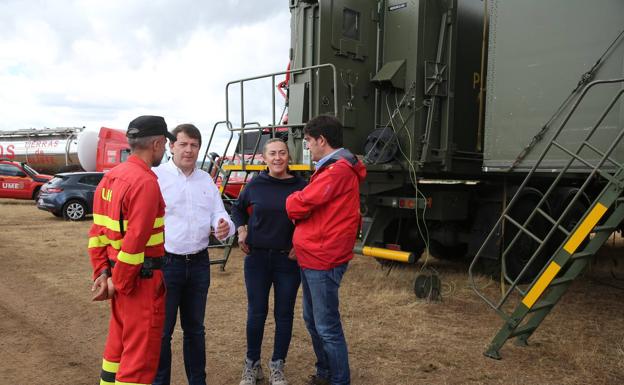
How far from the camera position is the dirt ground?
13.0 ft

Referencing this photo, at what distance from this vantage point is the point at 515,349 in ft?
14.7

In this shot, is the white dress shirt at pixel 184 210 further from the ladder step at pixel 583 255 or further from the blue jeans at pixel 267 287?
the ladder step at pixel 583 255

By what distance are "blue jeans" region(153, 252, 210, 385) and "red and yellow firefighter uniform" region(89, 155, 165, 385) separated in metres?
0.45

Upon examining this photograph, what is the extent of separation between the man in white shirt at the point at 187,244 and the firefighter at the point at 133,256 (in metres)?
0.43

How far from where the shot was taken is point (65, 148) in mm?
22859

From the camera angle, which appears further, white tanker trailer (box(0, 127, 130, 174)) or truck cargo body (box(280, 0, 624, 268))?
white tanker trailer (box(0, 127, 130, 174))

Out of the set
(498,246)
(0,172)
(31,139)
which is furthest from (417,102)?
(31,139)

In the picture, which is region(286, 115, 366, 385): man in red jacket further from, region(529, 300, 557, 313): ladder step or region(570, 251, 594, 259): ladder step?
region(570, 251, 594, 259): ladder step

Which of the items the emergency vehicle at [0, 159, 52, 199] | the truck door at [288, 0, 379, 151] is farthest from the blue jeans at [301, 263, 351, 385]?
the emergency vehicle at [0, 159, 52, 199]

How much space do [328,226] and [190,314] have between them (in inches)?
39.8

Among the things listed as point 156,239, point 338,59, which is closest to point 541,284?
point 156,239

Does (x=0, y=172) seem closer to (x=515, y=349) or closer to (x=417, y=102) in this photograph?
(x=417, y=102)

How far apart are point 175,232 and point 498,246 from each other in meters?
4.49

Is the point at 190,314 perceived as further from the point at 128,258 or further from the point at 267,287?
the point at 128,258
